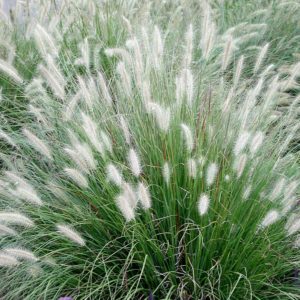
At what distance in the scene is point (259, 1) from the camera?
5418 millimetres

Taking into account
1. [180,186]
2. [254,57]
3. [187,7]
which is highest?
[180,186]

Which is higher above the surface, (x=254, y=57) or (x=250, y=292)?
(x=250, y=292)

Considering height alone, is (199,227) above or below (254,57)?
above

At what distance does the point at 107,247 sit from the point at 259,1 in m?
3.92

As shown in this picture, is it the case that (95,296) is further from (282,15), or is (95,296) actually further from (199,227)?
(282,15)

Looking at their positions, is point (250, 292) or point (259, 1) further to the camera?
point (259, 1)

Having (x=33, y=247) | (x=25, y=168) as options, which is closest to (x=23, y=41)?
(x=25, y=168)

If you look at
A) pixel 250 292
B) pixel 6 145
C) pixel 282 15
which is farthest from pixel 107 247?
pixel 282 15

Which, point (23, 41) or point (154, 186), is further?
point (23, 41)

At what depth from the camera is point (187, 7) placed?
15.5 ft

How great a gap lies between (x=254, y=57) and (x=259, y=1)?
1117 millimetres

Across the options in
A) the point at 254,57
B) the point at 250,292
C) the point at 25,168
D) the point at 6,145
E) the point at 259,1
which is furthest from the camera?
the point at 259,1

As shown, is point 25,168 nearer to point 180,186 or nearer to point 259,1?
point 180,186

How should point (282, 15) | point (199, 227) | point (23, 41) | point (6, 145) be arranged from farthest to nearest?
point (282, 15) → point (23, 41) → point (6, 145) → point (199, 227)
